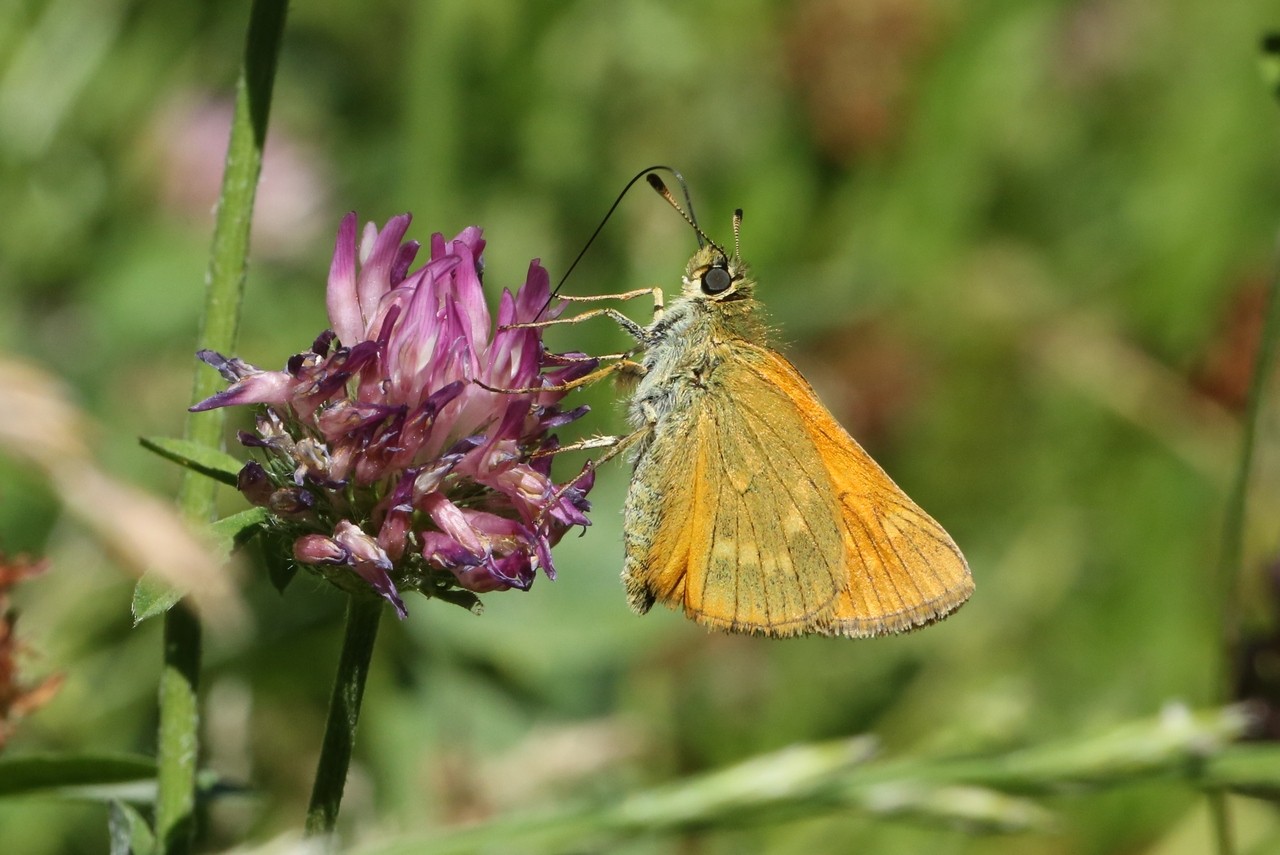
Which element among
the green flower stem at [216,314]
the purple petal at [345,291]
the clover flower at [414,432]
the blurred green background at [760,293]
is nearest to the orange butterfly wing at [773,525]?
the blurred green background at [760,293]

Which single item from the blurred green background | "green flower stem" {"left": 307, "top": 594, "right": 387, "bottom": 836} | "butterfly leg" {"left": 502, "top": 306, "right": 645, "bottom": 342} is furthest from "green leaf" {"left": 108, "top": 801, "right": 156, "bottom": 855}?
the blurred green background

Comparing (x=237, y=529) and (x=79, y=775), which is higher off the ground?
(x=237, y=529)

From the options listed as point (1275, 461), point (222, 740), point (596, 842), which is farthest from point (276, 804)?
point (1275, 461)

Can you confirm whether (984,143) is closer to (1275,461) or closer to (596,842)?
(1275,461)

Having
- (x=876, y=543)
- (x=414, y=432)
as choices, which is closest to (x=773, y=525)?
(x=876, y=543)

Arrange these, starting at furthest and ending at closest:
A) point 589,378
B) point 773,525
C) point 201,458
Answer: point 773,525 → point 589,378 → point 201,458

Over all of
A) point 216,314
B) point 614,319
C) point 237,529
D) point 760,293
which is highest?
point 760,293

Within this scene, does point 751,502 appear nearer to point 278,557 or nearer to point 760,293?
point 278,557
